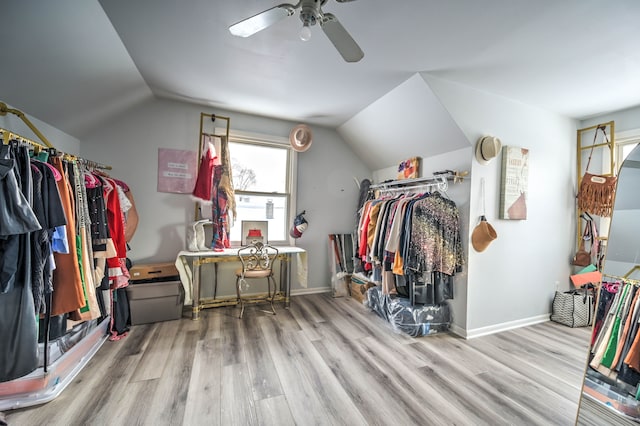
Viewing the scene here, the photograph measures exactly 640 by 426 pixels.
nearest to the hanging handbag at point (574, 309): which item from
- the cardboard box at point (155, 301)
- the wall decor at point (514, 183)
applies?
the wall decor at point (514, 183)

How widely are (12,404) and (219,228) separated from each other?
194 centimetres

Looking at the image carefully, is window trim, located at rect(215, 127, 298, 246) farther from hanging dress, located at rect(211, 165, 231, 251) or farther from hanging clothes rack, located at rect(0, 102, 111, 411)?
hanging clothes rack, located at rect(0, 102, 111, 411)

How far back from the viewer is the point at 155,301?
2.68m

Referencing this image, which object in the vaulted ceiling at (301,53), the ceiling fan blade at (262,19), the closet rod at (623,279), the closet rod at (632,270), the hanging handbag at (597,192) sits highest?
the vaulted ceiling at (301,53)

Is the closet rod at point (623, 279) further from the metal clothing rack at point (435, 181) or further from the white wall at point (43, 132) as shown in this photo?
the white wall at point (43, 132)

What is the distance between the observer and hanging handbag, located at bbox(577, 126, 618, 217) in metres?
2.89

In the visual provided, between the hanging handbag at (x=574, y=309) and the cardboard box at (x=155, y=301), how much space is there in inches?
172

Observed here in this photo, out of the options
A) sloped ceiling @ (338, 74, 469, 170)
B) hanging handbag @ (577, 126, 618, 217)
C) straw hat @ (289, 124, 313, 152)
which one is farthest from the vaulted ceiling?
hanging handbag @ (577, 126, 618, 217)

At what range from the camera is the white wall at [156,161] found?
2922 mm

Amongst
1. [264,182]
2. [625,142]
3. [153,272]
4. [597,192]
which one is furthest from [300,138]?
[625,142]

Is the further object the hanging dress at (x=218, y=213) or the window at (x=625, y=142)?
the hanging dress at (x=218, y=213)

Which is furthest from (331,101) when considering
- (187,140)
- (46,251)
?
(46,251)

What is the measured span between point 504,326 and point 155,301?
3.77 meters

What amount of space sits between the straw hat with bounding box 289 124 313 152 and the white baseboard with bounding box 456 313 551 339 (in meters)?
2.91
